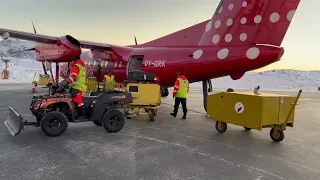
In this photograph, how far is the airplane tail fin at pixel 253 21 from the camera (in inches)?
390

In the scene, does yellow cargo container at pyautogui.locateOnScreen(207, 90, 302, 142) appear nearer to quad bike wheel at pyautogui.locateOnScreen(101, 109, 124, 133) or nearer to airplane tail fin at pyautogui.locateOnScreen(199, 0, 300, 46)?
quad bike wheel at pyautogui.locateOnScreen(101, 109, 124, 133)

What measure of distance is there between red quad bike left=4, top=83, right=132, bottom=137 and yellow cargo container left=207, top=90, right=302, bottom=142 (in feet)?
10.3

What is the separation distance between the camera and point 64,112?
7.51 m

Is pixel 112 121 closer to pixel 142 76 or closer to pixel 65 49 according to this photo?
pixel 142 76

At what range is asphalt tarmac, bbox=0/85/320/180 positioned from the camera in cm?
450

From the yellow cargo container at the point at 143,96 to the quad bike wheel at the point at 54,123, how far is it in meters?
3.09

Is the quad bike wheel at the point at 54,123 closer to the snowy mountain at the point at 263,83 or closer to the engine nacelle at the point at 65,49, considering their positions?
the engine nacelle at the point at 65,49

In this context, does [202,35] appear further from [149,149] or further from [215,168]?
[215,168]

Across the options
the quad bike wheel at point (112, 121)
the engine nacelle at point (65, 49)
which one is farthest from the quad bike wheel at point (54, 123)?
the engine nacelle at point (65, 49)

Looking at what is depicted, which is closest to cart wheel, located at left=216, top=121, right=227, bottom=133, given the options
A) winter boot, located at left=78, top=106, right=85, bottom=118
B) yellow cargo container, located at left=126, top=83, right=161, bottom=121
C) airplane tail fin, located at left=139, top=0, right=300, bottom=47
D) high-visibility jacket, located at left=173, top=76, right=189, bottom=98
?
yellow cargo container, located at left=126, top=83, right=161, bottom=121

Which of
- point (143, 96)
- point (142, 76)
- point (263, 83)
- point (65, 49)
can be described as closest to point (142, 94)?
point (143, 96)

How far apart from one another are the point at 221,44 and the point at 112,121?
5.87 meters

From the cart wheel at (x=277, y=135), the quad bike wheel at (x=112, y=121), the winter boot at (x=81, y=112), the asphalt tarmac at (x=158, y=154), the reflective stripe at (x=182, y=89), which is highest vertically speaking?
the reflective stripe at (x=182, y=89)

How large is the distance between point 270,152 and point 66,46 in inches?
447
